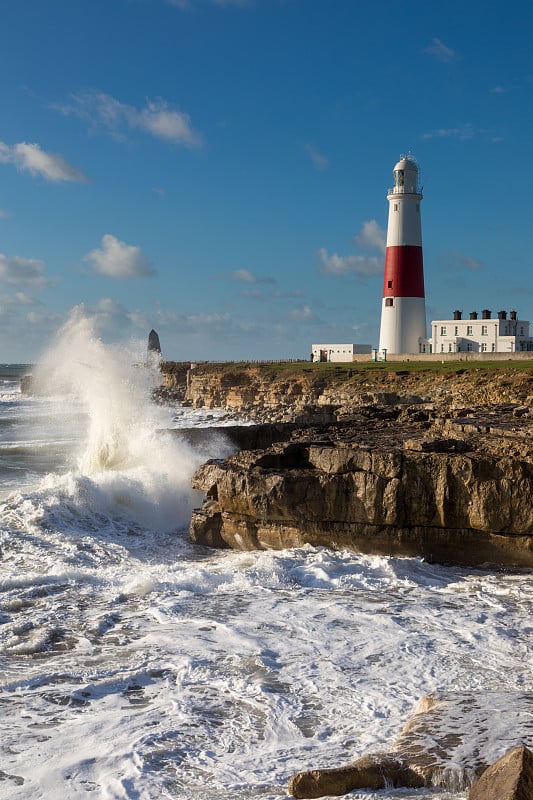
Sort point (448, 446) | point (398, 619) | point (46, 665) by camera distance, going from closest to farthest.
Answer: point (46, 665), point (398, 619), point (448, 446)

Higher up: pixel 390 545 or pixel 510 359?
pixel 510 359

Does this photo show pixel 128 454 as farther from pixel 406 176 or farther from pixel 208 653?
pixel 406 176

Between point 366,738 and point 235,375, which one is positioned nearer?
point 366,738

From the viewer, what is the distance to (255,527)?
10367 mm

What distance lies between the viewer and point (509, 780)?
371 centimetres

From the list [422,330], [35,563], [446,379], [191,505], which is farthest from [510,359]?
[35,563]

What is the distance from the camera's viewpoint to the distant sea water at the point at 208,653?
482 cm

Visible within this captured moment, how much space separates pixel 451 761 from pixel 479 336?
46.7 m

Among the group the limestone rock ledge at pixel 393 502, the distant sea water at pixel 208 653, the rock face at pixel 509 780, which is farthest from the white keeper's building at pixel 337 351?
the rock face at pixel 509 780

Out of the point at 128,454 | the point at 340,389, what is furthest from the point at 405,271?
the point at 128,454

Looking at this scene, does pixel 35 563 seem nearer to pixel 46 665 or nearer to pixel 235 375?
pixel 46 665

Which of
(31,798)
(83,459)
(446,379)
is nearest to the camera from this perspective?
(31,798)

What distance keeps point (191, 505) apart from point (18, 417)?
31.6 meters

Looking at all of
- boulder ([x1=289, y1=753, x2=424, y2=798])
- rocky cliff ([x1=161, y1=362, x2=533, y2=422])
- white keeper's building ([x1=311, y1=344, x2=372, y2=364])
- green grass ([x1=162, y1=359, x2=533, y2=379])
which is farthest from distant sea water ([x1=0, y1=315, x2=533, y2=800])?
white keeper's building ([x1=311, y1=344, x2=372, y2=364])
